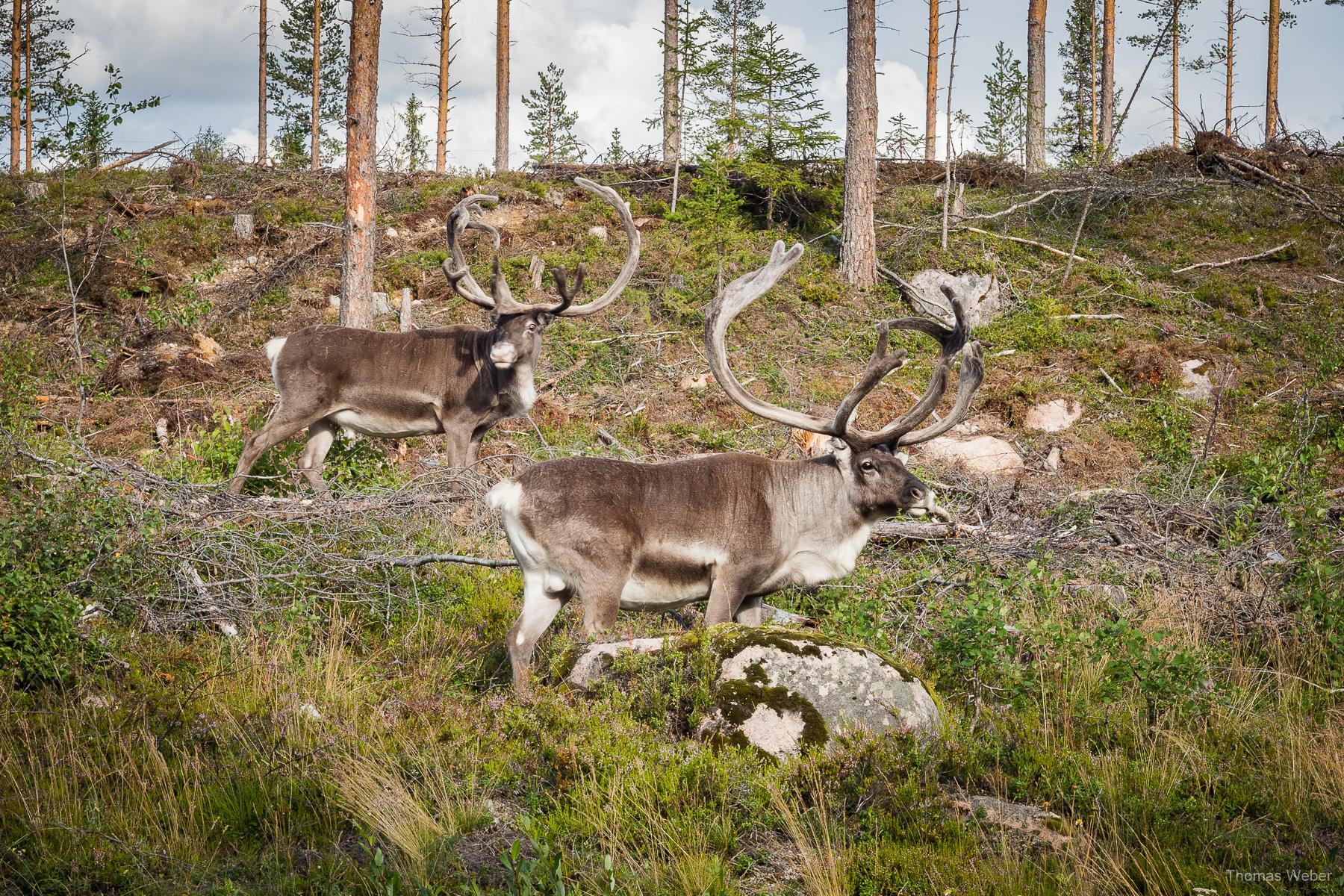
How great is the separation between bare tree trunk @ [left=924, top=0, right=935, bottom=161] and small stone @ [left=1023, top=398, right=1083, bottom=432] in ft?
43.8

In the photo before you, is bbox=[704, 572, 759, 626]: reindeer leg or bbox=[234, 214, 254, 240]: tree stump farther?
bbox=[234, 214, 254, 240]: tree stump

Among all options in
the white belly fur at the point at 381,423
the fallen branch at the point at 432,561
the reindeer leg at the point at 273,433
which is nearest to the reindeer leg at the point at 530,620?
the fallen branch at the point at 432,561

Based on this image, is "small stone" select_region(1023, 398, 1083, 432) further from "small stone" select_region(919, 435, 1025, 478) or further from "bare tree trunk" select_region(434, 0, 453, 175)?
"bare tree trunk" select_region(434, 0, 453, 175)

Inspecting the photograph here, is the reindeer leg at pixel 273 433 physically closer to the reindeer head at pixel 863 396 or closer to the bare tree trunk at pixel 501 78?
the reindeer head at pixel 863 396

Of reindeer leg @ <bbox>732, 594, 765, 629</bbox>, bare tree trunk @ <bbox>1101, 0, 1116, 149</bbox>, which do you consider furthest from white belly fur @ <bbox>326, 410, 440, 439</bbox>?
bare tree trunk @ <bbox>1101, 0, 1116, 149</bbox>

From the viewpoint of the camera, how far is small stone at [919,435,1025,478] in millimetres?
12188

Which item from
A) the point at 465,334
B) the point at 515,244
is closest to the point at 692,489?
Result: the point at 465,334

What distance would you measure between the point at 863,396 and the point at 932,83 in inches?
944

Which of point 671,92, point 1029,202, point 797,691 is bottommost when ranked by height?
point 797,691

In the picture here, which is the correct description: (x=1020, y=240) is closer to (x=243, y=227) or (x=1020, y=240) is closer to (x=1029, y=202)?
(x=1029, y=202)

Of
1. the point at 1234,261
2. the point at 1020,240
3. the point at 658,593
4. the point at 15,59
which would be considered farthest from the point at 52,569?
the point at 15,59

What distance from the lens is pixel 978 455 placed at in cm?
1258

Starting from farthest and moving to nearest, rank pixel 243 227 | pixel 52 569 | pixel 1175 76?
pixel 1175 76, pixel 243 227, pixel 52 569

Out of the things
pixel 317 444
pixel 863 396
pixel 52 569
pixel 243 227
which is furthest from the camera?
pixel 243 227
